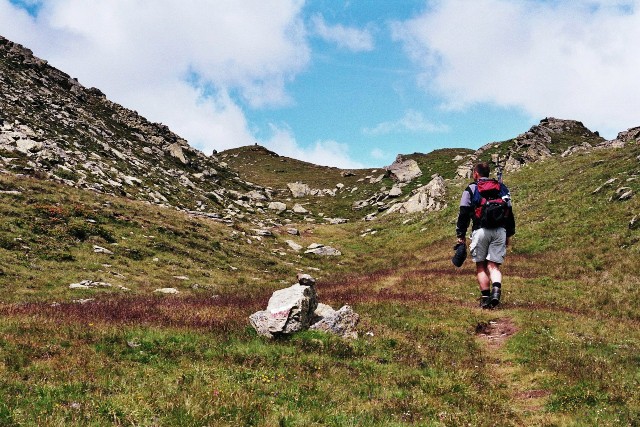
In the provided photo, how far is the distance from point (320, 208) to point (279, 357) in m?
73.3

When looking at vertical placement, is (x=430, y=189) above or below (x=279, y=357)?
above

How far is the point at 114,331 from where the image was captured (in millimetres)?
11109

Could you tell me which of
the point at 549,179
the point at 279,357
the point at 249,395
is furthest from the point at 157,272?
the point at 549,179

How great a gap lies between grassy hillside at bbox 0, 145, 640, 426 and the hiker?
214 cm

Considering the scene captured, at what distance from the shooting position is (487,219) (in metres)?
14.3

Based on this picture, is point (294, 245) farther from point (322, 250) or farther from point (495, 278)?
point (495, 278)

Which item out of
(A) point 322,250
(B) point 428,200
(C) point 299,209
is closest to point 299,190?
(C) point 299,209

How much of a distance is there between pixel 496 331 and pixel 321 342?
5.98 meters

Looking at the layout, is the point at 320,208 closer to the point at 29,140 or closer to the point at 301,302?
the point at 29,140

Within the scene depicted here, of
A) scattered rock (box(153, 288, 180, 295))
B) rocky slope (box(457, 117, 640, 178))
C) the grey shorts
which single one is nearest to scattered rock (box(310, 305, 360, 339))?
the grey shorts

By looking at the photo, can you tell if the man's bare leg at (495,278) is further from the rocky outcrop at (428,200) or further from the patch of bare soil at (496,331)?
the rocky outcrop at (428,200)

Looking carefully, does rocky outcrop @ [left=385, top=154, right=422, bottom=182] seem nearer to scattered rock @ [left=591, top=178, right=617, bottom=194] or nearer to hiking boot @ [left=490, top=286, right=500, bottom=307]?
scattered rock @ [left=591, top=178, right=617, bottom=194]

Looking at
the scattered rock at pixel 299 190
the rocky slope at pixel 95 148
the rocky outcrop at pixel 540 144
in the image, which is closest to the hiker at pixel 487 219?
the rocky slope at pixel 95 148

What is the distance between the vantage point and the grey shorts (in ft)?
47.4
